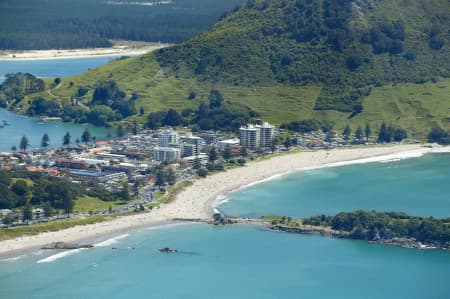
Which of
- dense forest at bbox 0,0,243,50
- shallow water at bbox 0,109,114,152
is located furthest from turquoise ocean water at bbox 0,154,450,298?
dense forest at bbox 0,0,243,50

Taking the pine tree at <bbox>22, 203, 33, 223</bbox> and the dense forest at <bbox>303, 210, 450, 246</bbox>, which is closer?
the dense forest at <bbox>303, 210, 450, 246</bbox>

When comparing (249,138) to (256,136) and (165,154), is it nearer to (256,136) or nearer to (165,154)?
(256,136)

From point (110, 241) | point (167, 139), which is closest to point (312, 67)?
point (167, 139)

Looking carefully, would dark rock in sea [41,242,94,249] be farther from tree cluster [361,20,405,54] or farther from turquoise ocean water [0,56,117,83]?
turquoise ocean water [0,56,117,83]

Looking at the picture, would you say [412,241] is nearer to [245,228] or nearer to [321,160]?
[245,228]

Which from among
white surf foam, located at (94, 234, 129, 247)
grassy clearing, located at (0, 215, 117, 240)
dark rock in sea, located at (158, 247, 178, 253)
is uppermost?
grassy clearing, located at (0, 215, 117, 240)

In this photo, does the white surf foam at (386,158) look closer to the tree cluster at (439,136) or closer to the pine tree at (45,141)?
the tree cluster at (439,136)
